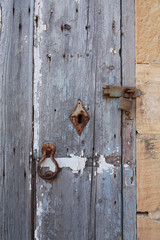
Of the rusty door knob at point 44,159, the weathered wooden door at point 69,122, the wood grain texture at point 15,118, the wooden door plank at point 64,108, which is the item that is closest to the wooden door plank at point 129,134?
the weathered wooden door at point 69,122

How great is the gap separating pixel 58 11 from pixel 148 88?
0.60 metres

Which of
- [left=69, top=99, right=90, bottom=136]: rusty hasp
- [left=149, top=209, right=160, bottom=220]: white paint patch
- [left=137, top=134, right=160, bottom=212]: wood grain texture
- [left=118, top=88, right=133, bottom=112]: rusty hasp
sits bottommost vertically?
[left=149, top=209, right=160, bottom=220]: white paint patch

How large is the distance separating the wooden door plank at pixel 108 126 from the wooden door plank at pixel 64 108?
0.04 m

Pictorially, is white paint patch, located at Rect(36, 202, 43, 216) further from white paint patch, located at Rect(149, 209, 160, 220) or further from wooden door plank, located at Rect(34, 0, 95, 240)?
white paint patch, located at Rect(149, 209, 160, 220)

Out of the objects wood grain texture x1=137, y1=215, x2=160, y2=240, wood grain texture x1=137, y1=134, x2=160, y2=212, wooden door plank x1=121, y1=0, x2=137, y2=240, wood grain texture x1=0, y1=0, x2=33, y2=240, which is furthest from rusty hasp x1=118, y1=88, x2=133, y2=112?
wood grain texture x1=137, y1=215, x2=160, y2=240

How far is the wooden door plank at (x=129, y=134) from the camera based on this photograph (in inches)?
38.9

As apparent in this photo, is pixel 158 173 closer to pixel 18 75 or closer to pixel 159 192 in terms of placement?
pixel 159 192

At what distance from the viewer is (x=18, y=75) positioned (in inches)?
38.8


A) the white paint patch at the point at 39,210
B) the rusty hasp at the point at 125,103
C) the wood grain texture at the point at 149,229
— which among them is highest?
the rusty hasp at the point at 125,103

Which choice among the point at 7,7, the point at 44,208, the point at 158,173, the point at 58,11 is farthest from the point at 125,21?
the point at 44,208

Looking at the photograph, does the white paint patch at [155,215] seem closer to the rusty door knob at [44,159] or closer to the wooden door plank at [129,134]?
the wooden door plank at [129,134]

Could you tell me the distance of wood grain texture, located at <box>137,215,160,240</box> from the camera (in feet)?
3.20

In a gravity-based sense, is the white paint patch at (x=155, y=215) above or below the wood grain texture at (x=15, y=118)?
below

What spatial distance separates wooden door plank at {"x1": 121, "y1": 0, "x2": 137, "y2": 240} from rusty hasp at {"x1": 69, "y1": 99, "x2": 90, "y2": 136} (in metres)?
0.20
